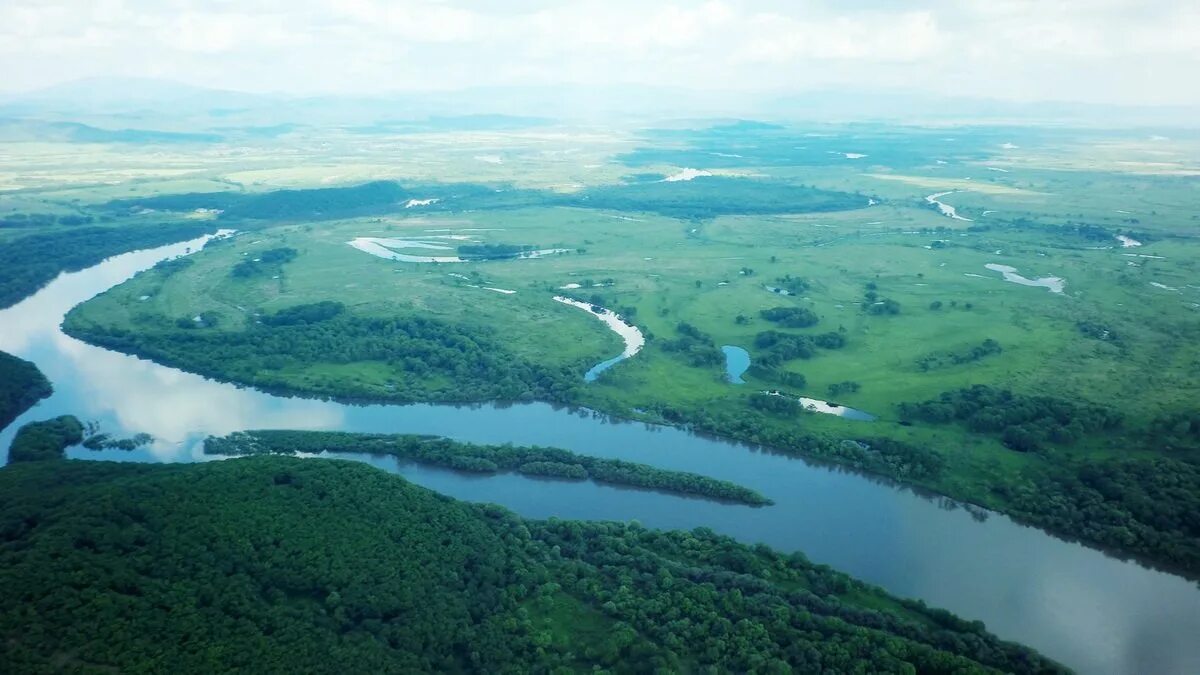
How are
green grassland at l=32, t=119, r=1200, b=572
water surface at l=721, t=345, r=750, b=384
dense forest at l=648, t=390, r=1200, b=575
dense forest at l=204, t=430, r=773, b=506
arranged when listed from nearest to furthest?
1. dense forest at l=648, t=390, r=1200, b=575
2. dense forest at l=204, t=430, r=773, b=506
3. green grassland at l=32, t=119, r=1200, b=572
4. water surface at l=721, t=345, r=750, b=384

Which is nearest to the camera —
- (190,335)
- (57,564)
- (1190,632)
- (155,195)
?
(57,564)

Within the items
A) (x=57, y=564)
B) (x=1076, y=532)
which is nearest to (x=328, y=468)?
(x=57, y=564)

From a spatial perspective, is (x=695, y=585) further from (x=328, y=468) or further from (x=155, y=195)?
(x=155, y=195)

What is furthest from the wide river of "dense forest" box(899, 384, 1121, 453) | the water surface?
the water surface

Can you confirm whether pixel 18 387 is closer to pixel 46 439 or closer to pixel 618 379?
pixel 46 439

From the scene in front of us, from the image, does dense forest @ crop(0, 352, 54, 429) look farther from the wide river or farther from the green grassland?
the green grassland

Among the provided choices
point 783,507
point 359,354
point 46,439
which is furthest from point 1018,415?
point 46,439
